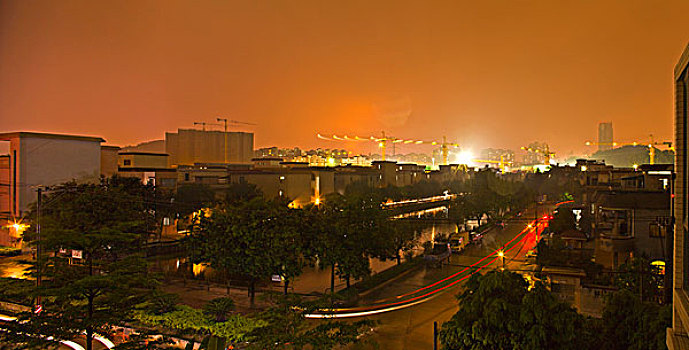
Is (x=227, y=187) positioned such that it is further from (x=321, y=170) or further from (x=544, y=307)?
(x=544, y=307)

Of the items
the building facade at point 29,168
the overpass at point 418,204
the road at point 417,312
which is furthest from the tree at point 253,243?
the overpass at point 418,204

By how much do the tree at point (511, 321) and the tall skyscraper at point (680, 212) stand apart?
2.81 meters

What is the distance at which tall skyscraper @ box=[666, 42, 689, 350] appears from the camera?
462cm

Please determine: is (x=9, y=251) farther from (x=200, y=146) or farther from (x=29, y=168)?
(x=200, y=146)

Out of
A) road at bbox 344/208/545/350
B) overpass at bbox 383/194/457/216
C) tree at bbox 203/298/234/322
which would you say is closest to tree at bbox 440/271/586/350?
road at bbox 344/208/545/350

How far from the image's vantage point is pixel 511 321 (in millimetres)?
7844

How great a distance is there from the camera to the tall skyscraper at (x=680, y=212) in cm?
462

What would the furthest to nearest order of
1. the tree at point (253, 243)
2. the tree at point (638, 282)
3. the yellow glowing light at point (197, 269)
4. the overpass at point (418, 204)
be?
the overpass at point (418, 204), the yellow glowing light at point (197, 269), the tree at point (253, 243), the tree at point (638, 282)

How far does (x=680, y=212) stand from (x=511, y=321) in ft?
12.2

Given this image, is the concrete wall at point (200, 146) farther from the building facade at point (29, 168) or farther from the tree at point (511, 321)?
the tree at point (511, 321)

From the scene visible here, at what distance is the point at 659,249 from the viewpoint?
17219 millimetres

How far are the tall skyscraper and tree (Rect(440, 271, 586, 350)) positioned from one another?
2806 mm

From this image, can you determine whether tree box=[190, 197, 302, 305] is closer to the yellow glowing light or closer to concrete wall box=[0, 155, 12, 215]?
the yellow glowing light

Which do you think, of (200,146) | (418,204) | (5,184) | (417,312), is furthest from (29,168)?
(200,146)
